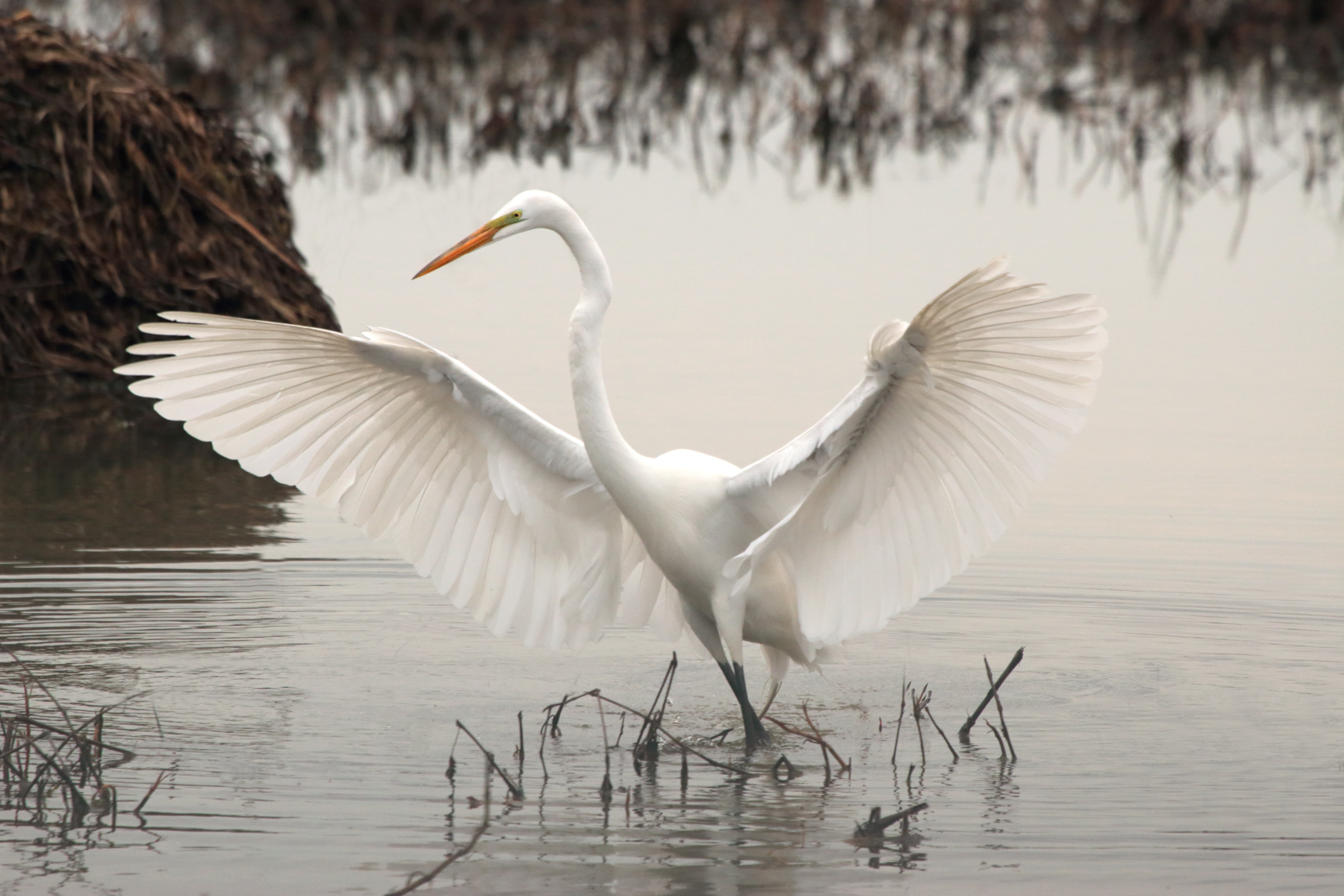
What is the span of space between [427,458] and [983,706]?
6.00 feet

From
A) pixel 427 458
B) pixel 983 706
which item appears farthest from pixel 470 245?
pixel 983 706

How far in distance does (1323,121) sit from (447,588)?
532 inches

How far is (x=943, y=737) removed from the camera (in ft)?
17.2

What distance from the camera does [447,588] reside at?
5988 mm

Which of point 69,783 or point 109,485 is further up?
point 109,485

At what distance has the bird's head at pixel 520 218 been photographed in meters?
5.45

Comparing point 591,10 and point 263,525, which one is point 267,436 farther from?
point 591,10

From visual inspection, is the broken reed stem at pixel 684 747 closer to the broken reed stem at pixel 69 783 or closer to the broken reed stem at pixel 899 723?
the broken reed stem at pixel 899 723

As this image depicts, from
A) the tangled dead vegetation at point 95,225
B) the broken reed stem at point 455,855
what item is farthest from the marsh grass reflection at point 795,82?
the broken reed stem at point 455,855

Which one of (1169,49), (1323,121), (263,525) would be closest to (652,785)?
(263,525)

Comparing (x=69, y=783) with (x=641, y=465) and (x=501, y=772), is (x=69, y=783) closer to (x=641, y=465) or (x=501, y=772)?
(x=501, y=772)

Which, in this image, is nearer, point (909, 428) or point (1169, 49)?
point (909, 428)

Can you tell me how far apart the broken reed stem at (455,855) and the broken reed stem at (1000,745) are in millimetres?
1417

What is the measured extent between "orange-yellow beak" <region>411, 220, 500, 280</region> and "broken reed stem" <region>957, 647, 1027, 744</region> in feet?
6.17
